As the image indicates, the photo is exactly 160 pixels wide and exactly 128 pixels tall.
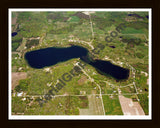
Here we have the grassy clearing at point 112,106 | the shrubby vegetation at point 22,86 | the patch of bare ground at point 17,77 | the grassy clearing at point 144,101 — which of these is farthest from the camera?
the patch of bare ground at point 17,77

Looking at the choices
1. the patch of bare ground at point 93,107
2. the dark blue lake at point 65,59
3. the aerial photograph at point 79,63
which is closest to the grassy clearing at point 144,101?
the aerial photograph at point 79,63

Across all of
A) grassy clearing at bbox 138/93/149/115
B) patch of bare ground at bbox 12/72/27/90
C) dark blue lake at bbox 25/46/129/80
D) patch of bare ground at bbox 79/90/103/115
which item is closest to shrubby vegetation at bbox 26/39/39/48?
dark blue lake at bbox 25/46/129/80

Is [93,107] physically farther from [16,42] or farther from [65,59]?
[16,42]

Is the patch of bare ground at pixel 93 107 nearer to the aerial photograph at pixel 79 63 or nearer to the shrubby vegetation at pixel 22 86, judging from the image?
the aerial photograph at pixel 79 63

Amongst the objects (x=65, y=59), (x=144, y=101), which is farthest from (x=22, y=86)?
(x=144, y=101)

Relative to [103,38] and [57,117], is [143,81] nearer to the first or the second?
[103,38]

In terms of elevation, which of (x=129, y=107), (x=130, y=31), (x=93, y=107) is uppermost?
(x=130, y=31)
